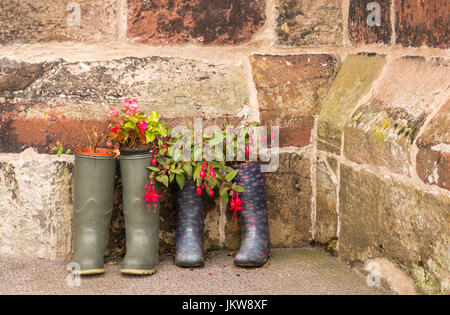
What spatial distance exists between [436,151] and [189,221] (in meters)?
0.96

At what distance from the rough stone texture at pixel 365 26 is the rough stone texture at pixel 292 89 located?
0.47 feet

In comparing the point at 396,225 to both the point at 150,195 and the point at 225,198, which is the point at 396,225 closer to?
the point at 225,198

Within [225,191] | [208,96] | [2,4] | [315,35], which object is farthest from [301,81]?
[2,4]

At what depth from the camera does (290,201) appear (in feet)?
7.39

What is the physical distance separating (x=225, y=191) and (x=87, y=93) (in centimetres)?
66

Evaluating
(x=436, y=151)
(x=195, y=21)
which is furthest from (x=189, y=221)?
(x=436, y=151)

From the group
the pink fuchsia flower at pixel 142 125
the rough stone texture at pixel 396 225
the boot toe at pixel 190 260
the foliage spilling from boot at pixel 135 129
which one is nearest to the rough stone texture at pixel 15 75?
the foliage spilling from boot at pixel 135 129

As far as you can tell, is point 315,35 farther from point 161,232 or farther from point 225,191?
point 161,232

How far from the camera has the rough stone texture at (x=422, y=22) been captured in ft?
5.41

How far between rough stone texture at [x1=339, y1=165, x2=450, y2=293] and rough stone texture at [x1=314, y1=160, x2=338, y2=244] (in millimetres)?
65

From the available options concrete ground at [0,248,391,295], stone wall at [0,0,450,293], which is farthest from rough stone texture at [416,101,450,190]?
concrete ground at [0,248,391,295]

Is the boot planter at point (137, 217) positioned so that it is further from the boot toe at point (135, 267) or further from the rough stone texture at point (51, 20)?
the rough stone texture at point (51, 20)

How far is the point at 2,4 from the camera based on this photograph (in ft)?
7.00

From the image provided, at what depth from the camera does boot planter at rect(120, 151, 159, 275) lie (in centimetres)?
193
